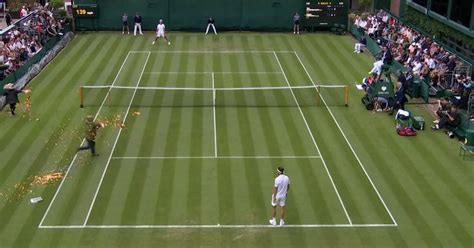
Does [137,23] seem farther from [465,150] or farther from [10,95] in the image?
[465,150]

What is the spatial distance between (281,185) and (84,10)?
31.6 m

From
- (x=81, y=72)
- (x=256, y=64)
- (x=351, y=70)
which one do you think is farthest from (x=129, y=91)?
(x=351, y=70)

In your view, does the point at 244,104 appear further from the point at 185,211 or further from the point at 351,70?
the point at 185,211

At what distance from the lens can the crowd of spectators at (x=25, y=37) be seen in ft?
112

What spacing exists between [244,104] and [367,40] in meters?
14.7

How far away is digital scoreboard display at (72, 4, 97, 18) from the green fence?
1.40 feet

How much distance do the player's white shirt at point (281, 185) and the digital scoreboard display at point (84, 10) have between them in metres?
31.4

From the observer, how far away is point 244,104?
31.3 m

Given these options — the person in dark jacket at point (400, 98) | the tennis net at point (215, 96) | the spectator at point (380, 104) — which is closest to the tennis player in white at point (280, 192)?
the tennis net at point (215, 96)

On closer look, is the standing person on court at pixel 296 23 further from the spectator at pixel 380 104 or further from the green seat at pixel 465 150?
the green seat at pixel 465 150

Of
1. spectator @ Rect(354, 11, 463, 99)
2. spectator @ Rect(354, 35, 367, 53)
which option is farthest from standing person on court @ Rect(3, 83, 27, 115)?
spectator @ Rect(354, 35, 367, 53)

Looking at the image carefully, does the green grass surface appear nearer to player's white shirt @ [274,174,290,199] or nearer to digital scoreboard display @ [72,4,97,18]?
player's white shirt @ [274,174,290,199]

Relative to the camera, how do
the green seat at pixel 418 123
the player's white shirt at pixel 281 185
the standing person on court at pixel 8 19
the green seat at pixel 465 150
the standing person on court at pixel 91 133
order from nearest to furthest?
the player's white shirt at pixel 281 185 → the standing person on court at pixel 91 133 → the green seat at pixel 465 150 → the green seat at pixel 418 123 → the standing person on court at pixel 8 19

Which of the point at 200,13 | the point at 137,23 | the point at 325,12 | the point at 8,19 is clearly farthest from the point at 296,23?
the point at 8,19
